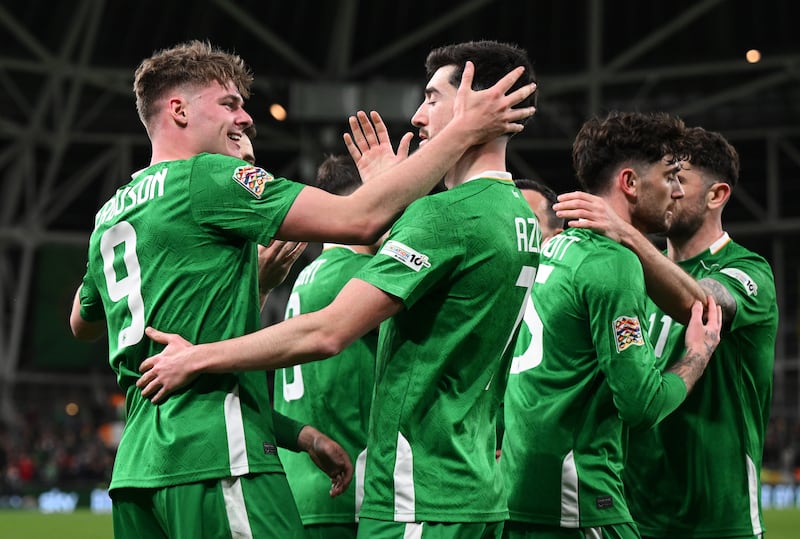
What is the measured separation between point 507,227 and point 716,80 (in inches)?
1135

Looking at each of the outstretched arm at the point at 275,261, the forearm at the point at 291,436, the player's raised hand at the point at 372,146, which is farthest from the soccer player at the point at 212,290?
the outstretched arm at the point at 275,261

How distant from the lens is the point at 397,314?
3.39 meters

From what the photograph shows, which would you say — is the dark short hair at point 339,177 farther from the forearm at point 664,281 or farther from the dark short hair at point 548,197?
the forearm at point 664,281

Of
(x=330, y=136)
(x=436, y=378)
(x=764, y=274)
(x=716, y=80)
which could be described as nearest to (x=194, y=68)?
(x=436, y=378)

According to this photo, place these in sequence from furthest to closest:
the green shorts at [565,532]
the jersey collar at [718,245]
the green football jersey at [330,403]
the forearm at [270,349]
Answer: the jersey collar at [718,245], the green football jersey at [330,403], the green shorts at [565,532], the forearm at [270,349]

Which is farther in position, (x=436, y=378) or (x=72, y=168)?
(x=72, y=168)

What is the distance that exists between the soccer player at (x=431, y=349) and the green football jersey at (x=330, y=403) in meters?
1.26

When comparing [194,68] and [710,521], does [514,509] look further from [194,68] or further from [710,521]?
[194,68]

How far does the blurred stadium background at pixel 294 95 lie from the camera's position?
24.8 metres

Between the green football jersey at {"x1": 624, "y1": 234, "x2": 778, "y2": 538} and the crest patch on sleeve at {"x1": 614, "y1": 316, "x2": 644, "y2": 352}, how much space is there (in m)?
0.86

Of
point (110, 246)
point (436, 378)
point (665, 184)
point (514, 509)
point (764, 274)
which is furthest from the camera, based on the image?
point (764, 274)

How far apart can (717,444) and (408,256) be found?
1930mm

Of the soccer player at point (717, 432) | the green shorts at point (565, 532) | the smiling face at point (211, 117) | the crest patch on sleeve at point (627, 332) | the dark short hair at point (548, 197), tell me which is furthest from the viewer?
the dark short hair at point (548, 197)

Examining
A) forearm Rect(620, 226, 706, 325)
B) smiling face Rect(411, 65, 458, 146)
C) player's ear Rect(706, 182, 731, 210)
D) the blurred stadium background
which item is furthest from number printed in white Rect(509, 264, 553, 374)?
the blurred stadium background
